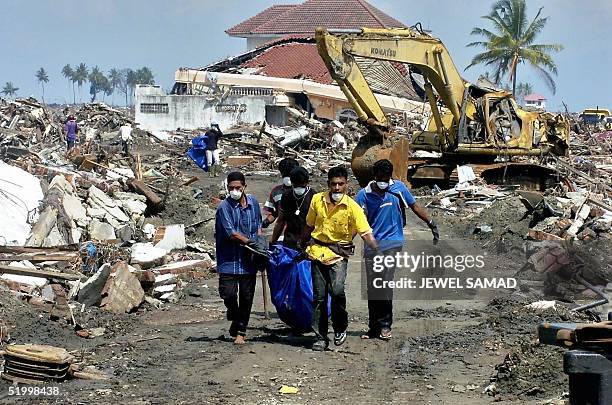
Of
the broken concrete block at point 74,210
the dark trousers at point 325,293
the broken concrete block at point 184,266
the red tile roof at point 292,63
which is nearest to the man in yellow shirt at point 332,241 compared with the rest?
the dark trousers at point 325,293

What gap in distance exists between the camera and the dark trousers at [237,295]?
8.77 m

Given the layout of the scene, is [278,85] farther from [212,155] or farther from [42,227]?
[42,227]

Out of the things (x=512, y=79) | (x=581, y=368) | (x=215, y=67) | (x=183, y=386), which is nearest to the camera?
(x=581, y=368)

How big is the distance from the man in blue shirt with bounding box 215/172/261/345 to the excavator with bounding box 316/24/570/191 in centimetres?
995

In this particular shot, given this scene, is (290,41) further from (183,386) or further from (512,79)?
(183,386)

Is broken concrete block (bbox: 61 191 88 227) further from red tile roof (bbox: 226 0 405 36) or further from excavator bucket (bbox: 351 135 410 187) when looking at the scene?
red tile roof (bbox: 226 0 405 36)

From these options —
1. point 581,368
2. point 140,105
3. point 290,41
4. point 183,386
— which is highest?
point 290,41

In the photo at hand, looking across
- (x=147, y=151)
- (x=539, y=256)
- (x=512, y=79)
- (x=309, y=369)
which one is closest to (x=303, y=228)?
(x=309, y=369)

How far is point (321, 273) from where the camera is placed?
857 centimetres

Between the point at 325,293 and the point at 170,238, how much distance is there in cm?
572

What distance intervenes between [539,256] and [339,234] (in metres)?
4.07

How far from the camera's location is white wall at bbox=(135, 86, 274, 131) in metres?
42.2

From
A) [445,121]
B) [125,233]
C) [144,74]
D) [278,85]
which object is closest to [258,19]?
[278,85]

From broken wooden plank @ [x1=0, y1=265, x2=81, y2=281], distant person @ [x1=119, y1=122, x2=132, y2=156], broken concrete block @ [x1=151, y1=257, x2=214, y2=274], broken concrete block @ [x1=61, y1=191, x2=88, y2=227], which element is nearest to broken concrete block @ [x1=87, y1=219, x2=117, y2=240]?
broken concrete block @ [x1=61, y1=191, x2=88, y2=227]
